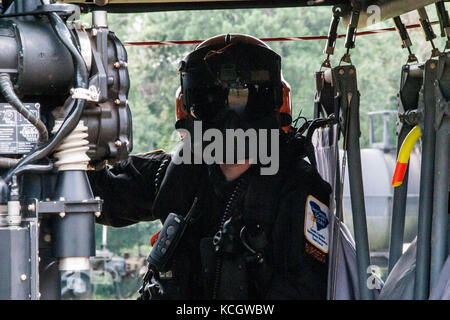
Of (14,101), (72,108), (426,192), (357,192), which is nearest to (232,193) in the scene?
(357,192)

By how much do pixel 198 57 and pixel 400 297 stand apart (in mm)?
1156

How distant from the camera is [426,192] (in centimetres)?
234

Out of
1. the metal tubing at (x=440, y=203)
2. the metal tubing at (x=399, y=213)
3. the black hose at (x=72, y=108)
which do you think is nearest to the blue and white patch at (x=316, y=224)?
the metal tubing at (x=399, y=213)

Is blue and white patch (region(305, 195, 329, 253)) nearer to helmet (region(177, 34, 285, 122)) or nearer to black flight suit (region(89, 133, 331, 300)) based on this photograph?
black flight suit (region(89, 133, 331, 300))

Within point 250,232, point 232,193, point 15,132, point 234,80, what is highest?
point 234,80

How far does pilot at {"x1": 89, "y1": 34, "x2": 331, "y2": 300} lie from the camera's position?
270cm

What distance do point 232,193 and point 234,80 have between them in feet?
1.27

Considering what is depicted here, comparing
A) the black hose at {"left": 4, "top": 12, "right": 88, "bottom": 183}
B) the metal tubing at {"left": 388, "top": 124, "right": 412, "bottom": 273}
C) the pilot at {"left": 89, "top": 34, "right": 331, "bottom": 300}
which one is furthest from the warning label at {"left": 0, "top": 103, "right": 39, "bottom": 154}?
the metal tubing at {"left": 388, "top": 124, "right": 412, "bottom": 273}

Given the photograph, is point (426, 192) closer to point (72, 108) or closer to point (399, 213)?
point (399, 213)

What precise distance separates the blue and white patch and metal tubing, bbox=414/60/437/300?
452 millimetres

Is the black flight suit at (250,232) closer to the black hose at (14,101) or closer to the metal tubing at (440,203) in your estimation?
the metal tubing at (440,203)

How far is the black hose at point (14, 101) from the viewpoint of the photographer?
1.75m

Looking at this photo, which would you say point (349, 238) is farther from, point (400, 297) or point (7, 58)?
point (7, 58)
